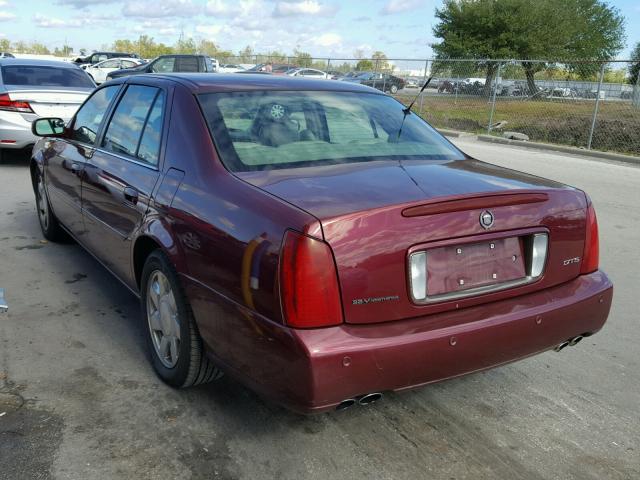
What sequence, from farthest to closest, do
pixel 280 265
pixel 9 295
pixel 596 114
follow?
pixel 596 114, pixel 9 295, pixel 280 265

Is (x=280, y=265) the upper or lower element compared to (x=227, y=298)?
upper

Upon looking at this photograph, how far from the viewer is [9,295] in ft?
15.3

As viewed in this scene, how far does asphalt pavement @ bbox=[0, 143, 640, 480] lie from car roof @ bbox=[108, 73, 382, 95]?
158 cm

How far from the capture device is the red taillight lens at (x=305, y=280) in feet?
7.87

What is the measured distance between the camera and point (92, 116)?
4777mm

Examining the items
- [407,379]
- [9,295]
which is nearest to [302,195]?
[407,379]

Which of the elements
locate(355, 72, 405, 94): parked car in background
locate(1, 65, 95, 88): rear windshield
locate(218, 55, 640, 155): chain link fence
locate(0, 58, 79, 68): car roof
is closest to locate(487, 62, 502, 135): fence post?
locate(218, 55, 640, 155): chain link fence

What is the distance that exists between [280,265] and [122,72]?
2321 cm

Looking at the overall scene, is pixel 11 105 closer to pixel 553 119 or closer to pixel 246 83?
pixel 246 83

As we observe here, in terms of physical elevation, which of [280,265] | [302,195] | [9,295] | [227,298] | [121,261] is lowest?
[9,295]

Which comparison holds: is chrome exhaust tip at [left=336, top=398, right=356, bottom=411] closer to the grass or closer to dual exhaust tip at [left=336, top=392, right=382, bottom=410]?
dual exhaust tip at [left=336, top=392, right=382, bottom=410]

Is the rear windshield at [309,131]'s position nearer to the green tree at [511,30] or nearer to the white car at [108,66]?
Answer: the white car at [108,66]

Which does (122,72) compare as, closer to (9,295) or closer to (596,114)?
(596,114)

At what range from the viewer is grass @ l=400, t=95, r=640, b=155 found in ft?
53.4
